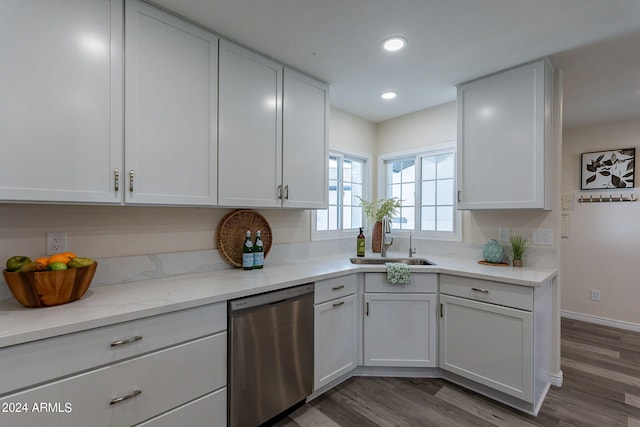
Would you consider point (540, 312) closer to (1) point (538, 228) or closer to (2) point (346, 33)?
(1) point (538, 228)

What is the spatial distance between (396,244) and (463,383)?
1.49 m

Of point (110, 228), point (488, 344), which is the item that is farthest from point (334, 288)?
point (110, 228)

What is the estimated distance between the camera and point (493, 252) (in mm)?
2469

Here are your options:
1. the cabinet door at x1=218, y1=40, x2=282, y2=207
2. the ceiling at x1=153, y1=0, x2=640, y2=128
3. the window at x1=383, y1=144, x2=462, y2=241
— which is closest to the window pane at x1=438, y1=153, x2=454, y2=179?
the window at x1=383, y1=144, x2=462, y2=241

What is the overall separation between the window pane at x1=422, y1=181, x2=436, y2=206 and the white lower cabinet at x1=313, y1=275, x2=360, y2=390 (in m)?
1.38

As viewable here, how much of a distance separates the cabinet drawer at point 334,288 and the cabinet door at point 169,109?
0.92 meters

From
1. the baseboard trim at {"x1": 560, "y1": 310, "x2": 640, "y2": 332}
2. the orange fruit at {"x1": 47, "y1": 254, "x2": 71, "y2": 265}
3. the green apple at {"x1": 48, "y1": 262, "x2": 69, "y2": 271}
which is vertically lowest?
the baseboard trim at {"x1": 560, "y1": 310, "x2": 640, "y2": 332}

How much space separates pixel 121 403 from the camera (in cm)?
125

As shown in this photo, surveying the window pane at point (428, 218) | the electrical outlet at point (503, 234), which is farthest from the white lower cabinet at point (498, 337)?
the window pane at point (428, 218)

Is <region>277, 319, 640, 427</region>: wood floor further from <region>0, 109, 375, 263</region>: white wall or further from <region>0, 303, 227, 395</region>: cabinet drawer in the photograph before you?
<region>0, 109, 375, 263</region>: white wall

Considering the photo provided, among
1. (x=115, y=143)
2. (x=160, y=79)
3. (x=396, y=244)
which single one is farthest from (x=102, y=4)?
(x=396, y=244)

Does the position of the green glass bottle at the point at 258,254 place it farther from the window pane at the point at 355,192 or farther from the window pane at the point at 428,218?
the window pane at the point at 428,218

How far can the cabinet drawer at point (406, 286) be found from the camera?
233 cm

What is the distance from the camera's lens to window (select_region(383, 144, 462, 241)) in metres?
3.00
